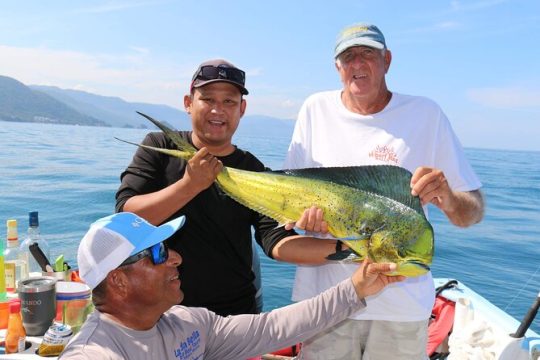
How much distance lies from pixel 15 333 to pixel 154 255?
2.88ft

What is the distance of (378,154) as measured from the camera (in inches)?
101

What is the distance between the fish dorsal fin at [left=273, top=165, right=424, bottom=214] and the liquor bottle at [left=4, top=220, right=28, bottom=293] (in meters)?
1.88

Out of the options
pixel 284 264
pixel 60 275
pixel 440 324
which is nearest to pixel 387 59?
pixel 60 275

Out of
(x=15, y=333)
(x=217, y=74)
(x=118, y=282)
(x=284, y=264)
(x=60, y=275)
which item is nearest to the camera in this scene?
(x=118, y=282)

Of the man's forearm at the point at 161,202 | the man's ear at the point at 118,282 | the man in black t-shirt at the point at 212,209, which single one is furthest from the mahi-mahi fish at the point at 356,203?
the man's ear at the point at 118,282

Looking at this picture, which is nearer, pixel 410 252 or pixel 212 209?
pixel 410 252

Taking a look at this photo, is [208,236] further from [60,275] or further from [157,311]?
[60,275]

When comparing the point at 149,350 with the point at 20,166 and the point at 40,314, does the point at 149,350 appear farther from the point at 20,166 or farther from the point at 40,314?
the point at 20,166

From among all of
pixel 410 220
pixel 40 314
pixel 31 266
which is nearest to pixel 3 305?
pixel 40 314

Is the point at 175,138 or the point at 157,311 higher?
the point at 175,138

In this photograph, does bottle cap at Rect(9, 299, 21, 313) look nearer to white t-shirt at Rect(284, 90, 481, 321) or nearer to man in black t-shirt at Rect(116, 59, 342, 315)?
man in black t-shirt at Rect(116, 59, 342, 315)

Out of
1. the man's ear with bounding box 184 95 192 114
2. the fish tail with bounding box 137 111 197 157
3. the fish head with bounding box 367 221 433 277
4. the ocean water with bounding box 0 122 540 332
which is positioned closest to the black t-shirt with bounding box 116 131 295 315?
the man's ear with bounding box 184 95 192 114

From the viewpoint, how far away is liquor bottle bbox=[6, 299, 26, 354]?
2123mm

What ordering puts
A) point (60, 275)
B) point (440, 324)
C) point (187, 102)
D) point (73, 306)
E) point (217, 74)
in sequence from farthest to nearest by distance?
point (440, 324) < point (60, 275) < point (187, 102) < point (217, 74) < point (73, 306)
